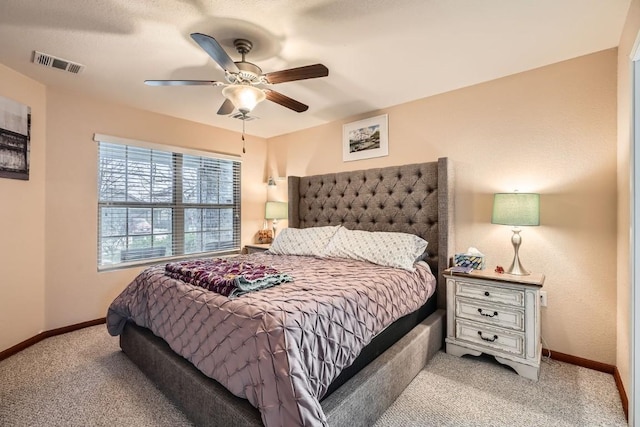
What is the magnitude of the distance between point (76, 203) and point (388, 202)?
310 cm

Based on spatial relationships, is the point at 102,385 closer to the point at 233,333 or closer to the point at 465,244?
the point at 233,333

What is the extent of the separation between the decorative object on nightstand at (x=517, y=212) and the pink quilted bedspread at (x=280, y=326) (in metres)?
0.80

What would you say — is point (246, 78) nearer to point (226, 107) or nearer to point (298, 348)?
point (226, 107)

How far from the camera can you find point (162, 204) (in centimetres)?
341

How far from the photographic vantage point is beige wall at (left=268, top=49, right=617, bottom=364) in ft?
6.74

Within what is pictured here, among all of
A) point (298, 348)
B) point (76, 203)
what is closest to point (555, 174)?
point (298, 348)

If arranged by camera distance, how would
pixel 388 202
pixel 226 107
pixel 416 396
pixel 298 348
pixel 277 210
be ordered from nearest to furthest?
pixel 298 348 → pixel 416 396 → pixel 226 107 → pixel 388 202 → pixel 277 210

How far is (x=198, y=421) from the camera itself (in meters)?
1.47

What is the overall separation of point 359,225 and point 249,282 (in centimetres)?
182

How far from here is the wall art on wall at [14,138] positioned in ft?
7.50

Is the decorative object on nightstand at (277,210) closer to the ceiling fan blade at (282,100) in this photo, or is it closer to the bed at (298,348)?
the bed at (298,348)

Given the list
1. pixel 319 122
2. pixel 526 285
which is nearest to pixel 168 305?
pixel 526 285

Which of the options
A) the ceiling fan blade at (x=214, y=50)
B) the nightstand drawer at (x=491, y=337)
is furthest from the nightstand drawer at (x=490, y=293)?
the ceiling fan blade at (x=214, y=50)

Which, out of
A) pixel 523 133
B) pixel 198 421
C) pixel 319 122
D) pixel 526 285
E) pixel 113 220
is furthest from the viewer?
pixel 319 122
